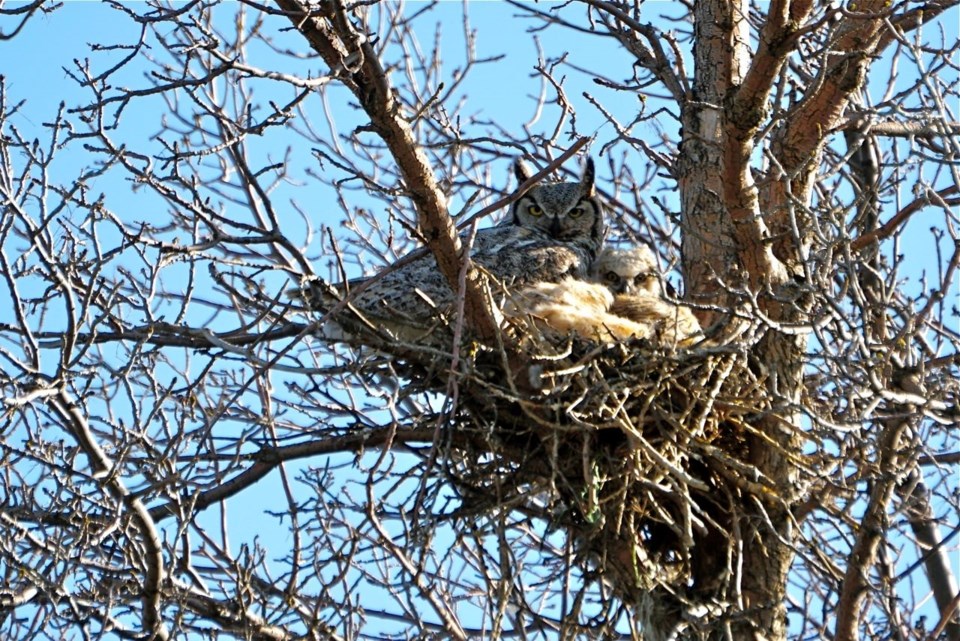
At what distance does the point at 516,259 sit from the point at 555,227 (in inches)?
38.9

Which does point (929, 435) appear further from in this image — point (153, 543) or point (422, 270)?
point (153, 543)

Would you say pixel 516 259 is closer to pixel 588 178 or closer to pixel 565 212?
pixel 565 212

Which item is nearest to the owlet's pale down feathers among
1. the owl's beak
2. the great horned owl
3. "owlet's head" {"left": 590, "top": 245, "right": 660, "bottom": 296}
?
"owlet's head" {"left": 590, "top": 245, "right": 660, "bottom": 296}

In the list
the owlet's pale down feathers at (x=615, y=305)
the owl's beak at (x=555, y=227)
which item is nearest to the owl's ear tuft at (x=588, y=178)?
the owl's beak at (x=555, y=227)

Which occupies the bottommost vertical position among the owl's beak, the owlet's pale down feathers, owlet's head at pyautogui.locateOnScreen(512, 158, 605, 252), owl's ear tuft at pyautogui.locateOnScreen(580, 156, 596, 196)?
the owlet's pale down feathers

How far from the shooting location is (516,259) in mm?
5258

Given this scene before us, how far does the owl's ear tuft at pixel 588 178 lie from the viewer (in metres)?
6.46

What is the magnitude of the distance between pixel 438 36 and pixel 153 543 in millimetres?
4523

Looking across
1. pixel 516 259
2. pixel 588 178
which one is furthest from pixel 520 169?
pixel 516 259

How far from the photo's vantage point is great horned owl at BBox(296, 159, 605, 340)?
178 inches

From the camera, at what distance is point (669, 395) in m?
4.11

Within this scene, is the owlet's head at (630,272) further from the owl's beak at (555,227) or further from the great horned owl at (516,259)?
the owl's beak at (555,227)

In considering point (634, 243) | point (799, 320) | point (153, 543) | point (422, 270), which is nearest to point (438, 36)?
point (634, 243)

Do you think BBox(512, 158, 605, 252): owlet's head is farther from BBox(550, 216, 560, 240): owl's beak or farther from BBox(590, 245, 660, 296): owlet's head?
BBox(590, 245, 660, 296): owlet's head
